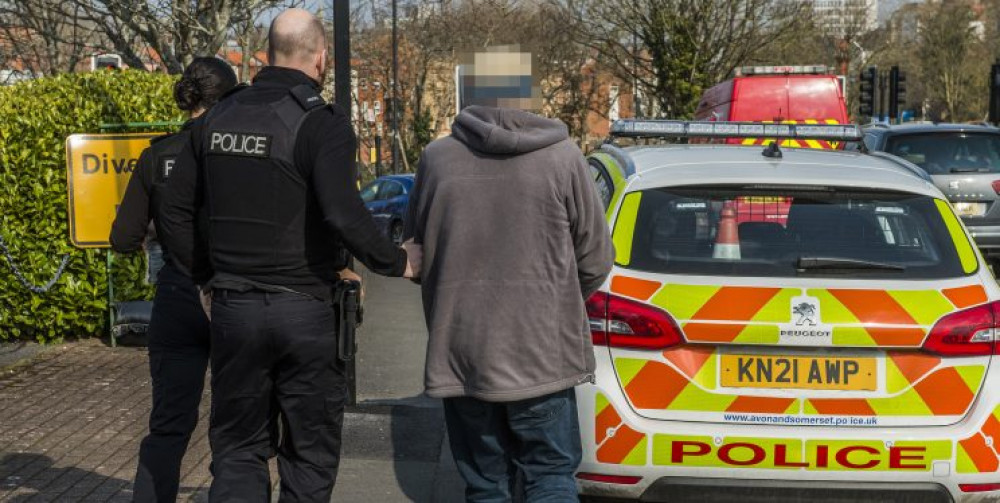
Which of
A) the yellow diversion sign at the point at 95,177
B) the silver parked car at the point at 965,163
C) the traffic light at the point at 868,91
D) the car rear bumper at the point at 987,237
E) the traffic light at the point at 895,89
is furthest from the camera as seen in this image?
the traffic light at the point at 895,89

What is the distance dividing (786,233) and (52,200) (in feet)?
19.8

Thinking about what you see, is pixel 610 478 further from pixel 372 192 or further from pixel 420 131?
pixel 420 131

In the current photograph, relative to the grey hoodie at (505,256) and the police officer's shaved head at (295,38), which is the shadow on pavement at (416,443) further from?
the police officer's shaved head at (295,38)

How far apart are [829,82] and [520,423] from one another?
16947mm

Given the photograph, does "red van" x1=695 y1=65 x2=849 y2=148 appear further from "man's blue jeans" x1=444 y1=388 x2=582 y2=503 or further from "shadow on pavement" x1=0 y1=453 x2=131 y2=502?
"man's blue jeans" x1=444 y1=388 x2=582 y2=503

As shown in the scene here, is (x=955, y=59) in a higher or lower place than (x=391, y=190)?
higher

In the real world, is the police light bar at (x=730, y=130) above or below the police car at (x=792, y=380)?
above

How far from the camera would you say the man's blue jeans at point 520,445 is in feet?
12.2

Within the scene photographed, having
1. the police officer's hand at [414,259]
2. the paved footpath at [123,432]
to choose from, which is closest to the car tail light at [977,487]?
the police officer's hand at [414,259]

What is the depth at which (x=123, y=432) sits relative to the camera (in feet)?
21.8

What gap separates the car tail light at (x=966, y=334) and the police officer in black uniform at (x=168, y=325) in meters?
2.42

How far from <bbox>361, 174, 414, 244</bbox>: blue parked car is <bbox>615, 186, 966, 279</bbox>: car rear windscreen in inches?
728

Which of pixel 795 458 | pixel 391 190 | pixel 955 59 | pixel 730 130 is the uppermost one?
pixel 955 59

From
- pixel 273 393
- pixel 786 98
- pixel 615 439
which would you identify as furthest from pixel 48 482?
pixel 786 98
